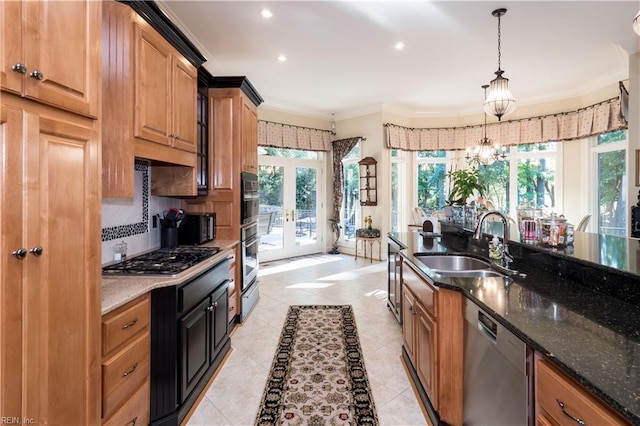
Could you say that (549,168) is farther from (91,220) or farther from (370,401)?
(91,220)

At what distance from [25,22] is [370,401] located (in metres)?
2.51

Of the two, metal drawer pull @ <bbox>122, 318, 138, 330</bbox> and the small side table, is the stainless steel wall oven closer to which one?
metal drawer pull @ <bbox>122, 318, 138, 330</bbox>

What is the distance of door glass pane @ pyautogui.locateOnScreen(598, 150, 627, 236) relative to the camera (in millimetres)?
4887

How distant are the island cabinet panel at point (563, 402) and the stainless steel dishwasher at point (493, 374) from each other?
0.20 feet

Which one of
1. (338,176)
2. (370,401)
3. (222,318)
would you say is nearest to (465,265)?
(370,401)

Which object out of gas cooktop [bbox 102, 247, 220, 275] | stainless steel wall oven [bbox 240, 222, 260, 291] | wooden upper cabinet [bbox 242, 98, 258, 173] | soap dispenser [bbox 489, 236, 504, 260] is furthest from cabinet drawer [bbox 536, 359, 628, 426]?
wooden upper cabinet [bbox 242, 98, 258, 173]

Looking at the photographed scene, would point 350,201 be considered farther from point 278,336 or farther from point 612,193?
point 612,193

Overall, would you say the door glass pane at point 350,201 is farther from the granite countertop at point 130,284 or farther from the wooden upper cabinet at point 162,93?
the granite countertop at point 130,284

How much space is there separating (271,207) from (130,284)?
478 centimetres

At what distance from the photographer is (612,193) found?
505 cm

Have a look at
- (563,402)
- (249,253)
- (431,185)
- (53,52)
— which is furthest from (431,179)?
(53,52)

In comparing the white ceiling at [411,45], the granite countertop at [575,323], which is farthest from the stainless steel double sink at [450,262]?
the white ceiling at [411,45]

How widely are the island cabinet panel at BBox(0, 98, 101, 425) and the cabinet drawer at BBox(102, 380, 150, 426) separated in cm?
19

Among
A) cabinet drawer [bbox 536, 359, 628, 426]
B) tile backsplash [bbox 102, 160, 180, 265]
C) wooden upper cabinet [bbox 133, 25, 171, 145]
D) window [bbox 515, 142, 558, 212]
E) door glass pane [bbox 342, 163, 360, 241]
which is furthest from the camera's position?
door glass pane [bbox 342, 163, 360, 241]
